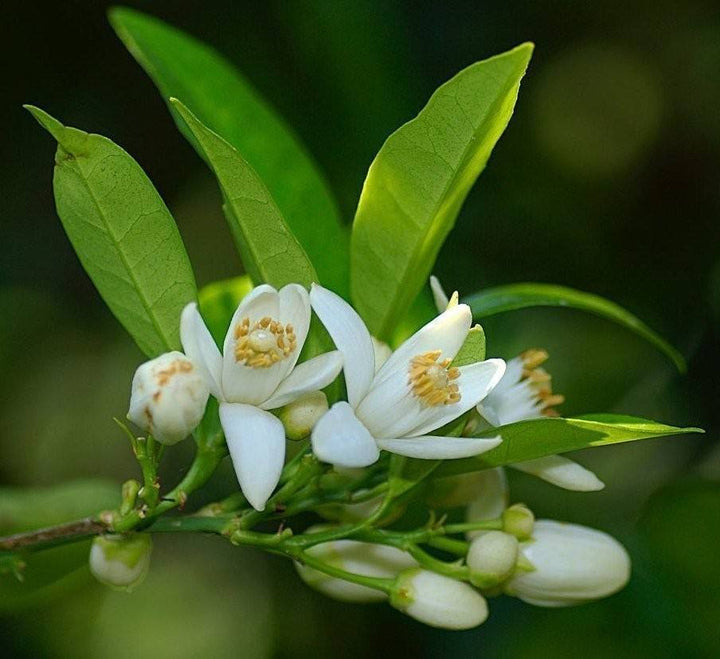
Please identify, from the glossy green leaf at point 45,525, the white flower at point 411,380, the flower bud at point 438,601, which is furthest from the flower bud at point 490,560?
the glossy green leaf at point 45,525

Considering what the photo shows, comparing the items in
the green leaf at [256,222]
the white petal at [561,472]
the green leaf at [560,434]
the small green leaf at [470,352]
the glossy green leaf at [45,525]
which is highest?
the green leaf at [256,222]

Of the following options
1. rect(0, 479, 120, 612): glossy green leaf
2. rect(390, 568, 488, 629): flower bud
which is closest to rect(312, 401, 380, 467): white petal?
rect(390, 568, 488, 629): flower bud

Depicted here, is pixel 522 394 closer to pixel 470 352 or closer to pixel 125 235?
pixel 470 352

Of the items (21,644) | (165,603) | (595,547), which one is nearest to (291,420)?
(595,547)

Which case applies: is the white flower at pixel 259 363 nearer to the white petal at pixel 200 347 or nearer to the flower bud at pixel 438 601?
the white petal at pixel 200 347

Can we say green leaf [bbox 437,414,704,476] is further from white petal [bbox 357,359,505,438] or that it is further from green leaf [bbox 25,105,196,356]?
green leaf [bbox 25,105,196,356]

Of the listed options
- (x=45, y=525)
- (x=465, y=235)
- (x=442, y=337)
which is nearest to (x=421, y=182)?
(x=442, y=337)
